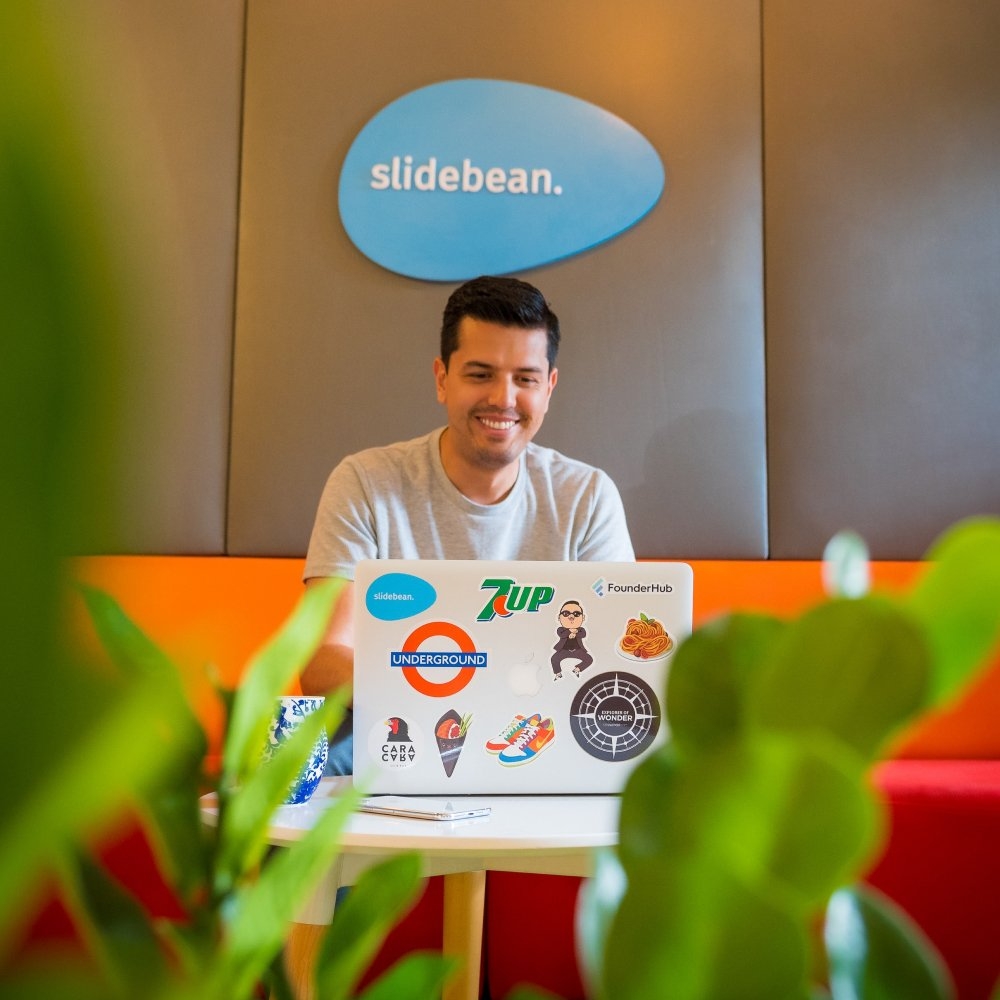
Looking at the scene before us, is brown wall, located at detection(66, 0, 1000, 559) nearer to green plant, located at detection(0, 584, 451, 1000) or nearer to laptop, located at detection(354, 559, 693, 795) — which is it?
laptop, located at detection(354, 559, 693, 795)

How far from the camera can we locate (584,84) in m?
3.28

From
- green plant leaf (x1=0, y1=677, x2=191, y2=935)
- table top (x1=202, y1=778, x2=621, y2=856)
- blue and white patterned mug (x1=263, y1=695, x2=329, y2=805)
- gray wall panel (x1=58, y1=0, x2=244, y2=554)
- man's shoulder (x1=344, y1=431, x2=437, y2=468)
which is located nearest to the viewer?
green plant leaf (x1=0, y1=677, x2=191, y2=935)

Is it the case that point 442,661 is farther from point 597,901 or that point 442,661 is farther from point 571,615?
point 597,901

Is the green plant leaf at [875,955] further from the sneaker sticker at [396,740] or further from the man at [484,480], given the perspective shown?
the man at [484,480]

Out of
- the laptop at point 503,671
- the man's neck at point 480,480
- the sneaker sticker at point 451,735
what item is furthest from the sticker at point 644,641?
the man's neck at point 480,480

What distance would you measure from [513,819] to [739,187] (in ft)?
7.88

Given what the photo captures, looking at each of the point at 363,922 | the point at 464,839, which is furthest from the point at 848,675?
the point at 464,839

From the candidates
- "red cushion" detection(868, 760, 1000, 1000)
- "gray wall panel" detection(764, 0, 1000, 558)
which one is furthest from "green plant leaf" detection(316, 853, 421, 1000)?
"gray wall panel" detection(764, 0, 1000, 558)

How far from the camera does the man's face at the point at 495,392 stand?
266 centimetres

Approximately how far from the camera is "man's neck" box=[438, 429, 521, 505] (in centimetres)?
267

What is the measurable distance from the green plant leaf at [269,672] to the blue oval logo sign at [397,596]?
4.19 feet

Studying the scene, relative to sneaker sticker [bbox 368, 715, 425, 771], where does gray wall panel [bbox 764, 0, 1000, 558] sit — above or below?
above

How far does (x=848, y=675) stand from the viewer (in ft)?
0.40

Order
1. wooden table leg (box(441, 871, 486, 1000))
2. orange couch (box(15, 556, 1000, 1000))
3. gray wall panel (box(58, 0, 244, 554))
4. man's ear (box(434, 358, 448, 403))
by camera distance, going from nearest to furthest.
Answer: wooden table leg (box(441, 871, 486, 1000)) → orange couch (box(15, 556, 1000, 1000)) → man's ear (box(434, 358, 448, 403)) → gray wall panel (box(58, 0, 244, 554))
